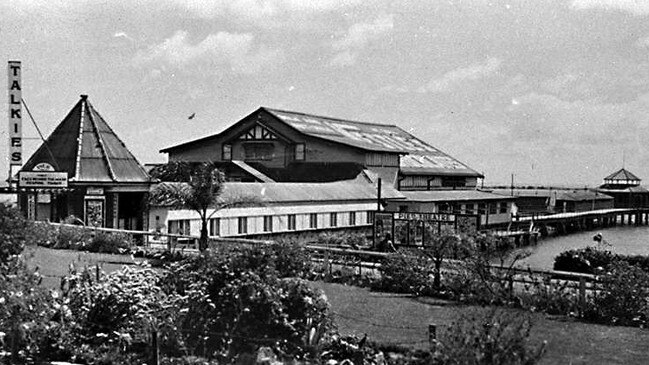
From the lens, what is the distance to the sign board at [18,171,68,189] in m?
33.4

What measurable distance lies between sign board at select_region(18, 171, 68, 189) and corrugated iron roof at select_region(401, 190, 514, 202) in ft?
115

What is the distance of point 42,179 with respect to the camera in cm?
3344

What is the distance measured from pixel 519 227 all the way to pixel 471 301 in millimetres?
65116

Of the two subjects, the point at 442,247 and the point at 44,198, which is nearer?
the point at 442,247

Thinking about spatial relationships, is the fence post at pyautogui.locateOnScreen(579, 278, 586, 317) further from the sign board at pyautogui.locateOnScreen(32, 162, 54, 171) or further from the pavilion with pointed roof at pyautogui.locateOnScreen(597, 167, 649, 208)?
the pavilion with pointed roof at pyautogui.locateOnScreen(597, 167, 649, 208)

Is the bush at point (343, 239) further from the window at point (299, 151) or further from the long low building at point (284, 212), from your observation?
the window at point (299, 151)

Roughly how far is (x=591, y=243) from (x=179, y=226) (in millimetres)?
52155

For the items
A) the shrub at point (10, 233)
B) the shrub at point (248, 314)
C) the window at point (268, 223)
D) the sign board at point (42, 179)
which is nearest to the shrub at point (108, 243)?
the sign board at point (42, 179)

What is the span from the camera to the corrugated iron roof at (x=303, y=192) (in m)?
47.1

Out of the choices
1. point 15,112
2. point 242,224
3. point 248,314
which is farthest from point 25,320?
point 242,224

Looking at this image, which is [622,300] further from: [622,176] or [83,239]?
[622,176]

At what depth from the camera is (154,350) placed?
11531 mm

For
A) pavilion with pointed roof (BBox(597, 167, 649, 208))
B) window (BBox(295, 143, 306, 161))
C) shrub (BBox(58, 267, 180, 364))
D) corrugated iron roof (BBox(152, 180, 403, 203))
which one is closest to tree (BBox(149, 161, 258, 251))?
corrugated iron roof (BBox(152, 180, 403, 203))

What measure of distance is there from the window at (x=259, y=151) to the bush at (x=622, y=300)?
172 ft
